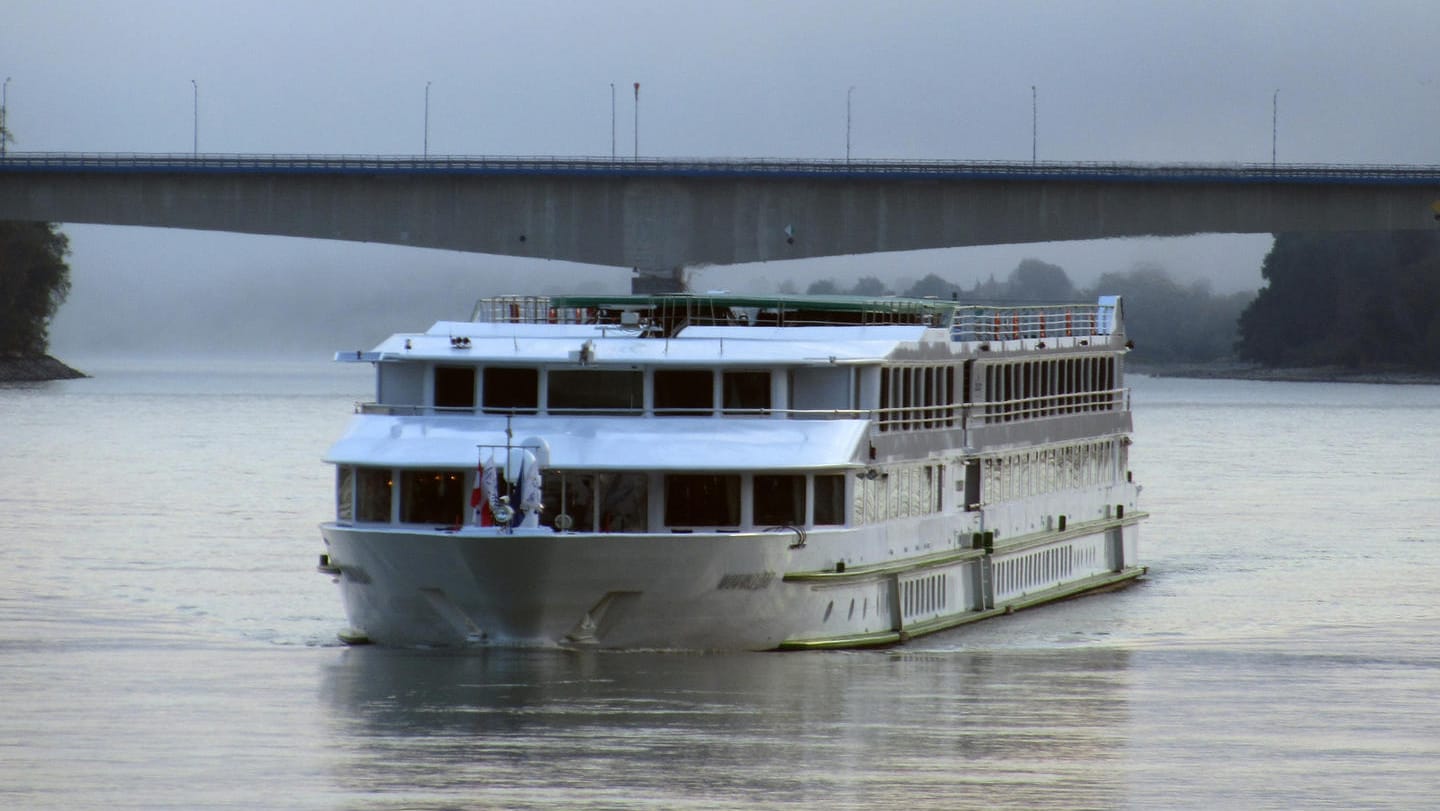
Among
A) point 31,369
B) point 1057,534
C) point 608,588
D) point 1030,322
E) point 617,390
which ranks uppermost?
point 1030,322

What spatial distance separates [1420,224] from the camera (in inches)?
4171

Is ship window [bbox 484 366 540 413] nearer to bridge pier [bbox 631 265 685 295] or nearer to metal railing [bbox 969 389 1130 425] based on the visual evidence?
metal railing [bbox 969 389 1130 425]

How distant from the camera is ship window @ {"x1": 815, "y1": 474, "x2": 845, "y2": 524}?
2886 centimetres

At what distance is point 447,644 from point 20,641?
6.72m

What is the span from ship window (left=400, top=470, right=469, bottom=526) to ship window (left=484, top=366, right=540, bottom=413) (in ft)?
3.56

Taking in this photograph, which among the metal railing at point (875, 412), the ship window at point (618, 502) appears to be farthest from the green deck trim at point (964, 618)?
the metal railing at point (875, 412)

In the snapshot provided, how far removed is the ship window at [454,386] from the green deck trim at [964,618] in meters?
4.70

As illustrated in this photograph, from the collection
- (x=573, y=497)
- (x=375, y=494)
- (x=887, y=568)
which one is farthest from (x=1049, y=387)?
(x=375, y=494)

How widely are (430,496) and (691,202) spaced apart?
76591 mm

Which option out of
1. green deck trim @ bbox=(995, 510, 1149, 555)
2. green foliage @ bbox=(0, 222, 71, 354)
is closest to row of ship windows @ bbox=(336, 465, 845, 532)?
green deck trim @ bbox=(995, 510, 1149, 555)

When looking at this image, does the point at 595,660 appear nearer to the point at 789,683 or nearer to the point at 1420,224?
the point at 789,683

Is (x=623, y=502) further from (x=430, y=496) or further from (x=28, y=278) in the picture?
(x=28, y=278)

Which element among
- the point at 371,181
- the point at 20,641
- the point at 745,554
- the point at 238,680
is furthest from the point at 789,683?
the point at 371,181

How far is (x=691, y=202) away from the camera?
4117 inches
